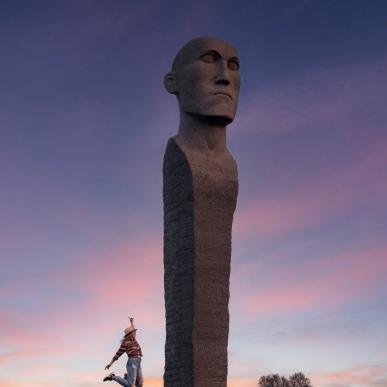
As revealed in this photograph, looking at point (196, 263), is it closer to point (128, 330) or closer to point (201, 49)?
point (128, 330)

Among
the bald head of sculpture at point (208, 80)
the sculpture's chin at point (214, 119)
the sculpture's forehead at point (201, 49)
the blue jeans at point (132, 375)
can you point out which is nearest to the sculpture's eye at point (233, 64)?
the bald head of sculpture at point (208, 80)

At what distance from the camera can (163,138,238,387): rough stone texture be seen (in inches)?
510

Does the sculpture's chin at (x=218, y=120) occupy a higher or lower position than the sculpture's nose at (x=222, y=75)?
lower

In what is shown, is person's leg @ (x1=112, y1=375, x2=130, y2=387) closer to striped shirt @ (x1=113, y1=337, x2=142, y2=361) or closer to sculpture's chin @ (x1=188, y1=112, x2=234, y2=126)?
striped shirt @ (x1=113, y1=337, x2=142, y2=361)

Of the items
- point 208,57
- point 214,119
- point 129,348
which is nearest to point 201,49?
point 208,57

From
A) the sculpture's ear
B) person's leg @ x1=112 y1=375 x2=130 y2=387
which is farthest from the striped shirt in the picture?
the sculpture's ear

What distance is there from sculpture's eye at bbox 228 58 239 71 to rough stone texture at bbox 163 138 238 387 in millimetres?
2090

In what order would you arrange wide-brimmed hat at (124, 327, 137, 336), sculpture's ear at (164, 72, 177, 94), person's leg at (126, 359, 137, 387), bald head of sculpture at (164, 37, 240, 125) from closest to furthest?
bald head of sculpture at (164, 37, 240, 125) < sculpture's ear at (164, 72, 177, 94) < person's leg at (126, 359, 137, 387) < wide-brimmed hat at (124, 327, 137, 336)

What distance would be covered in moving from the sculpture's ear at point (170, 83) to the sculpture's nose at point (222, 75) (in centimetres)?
116

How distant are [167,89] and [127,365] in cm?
670

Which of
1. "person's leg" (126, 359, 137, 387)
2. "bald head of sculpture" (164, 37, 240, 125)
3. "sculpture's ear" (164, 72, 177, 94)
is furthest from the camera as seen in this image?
"person's leg" (126, 359, 137, 387)

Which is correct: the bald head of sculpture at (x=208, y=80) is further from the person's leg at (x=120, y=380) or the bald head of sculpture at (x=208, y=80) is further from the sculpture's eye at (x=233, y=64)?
the person's leg at (x=120, y=380)

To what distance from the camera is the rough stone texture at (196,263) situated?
12961 mm

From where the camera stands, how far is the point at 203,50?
14281 mm
